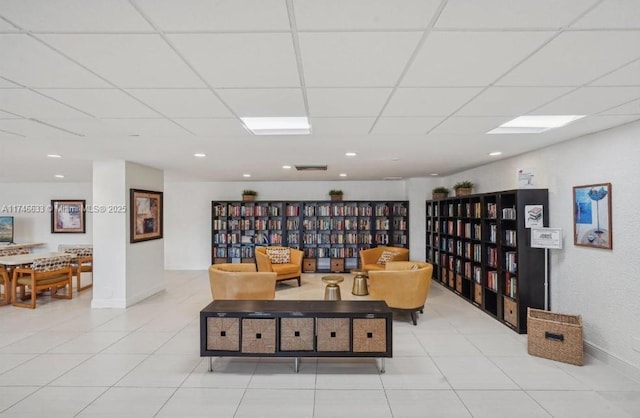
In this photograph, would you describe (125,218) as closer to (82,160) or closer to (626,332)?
(82,160)

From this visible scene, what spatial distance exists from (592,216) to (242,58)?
407cm

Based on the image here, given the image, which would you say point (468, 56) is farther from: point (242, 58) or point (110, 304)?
point (110, 304)

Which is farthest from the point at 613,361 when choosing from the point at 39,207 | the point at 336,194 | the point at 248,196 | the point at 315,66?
the point at 39,207

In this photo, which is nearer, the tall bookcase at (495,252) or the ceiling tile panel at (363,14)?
the ceiling tile panel at (363,14)

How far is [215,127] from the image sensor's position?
10.8 feet

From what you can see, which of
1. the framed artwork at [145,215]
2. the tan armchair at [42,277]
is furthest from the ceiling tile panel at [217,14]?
the tan armchair at [42,277]

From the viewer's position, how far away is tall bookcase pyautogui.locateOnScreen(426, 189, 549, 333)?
431cm

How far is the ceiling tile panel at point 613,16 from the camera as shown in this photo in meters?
1.39

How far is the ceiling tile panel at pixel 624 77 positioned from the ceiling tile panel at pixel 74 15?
2.79 m

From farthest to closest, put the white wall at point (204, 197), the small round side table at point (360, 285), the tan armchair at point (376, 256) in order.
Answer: the white wall at point (204, 197) → the tan armchair at point (376, 256) → the small round side table at point (360, 285)

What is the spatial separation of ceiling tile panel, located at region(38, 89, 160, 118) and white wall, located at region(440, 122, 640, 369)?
4612mm

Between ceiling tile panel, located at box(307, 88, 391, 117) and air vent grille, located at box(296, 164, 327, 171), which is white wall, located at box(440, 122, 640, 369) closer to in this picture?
ceiling tile panel, located at box(307, 88, 391, 117)

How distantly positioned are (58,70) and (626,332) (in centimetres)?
536

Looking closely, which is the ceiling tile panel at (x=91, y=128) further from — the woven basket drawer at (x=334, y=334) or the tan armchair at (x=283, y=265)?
the tan armchair at (x=283, y=265)
